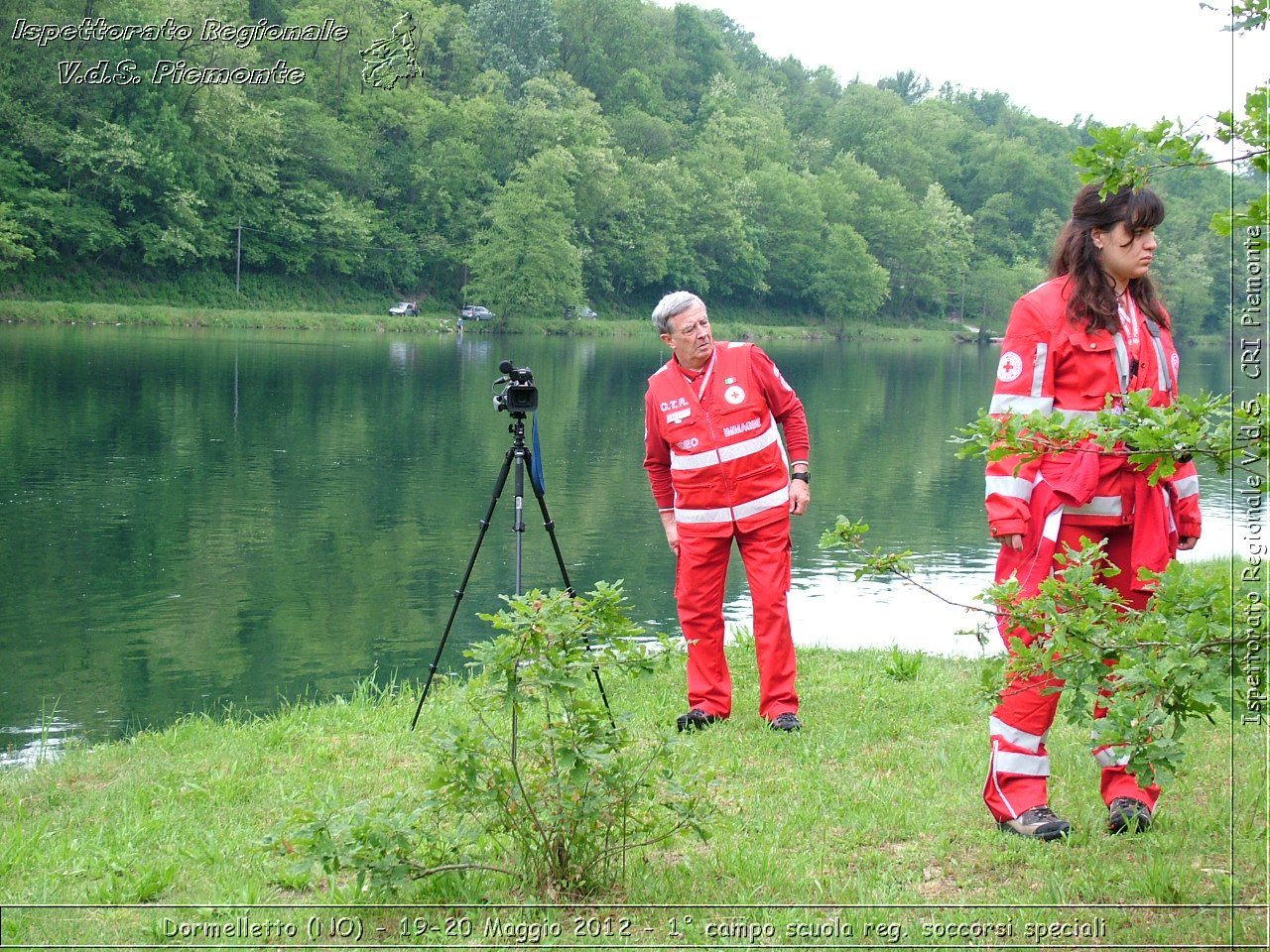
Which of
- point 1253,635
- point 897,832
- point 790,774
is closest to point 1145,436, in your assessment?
point 1253,635

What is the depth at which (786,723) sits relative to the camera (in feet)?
18.8

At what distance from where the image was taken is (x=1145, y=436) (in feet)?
8.31

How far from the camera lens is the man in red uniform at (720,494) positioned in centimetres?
577

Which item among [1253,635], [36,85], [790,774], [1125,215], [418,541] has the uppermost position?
[36,85]

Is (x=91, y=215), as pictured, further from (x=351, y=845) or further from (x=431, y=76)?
(x=351, y=845)

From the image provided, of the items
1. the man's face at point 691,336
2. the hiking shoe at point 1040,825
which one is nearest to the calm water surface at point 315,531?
the hiking shoe at point 1040,825

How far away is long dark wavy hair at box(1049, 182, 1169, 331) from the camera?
4.07 metres

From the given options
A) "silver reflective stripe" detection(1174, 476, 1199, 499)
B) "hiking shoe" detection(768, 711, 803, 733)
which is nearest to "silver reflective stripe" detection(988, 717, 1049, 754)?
"silver reflective stripe" detection(1174, 476, 1199, 499)

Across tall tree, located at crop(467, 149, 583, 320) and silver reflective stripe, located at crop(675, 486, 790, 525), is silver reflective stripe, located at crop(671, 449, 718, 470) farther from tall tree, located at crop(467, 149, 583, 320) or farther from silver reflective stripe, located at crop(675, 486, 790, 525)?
tall tree, located at crop(467, 149, 583, 320)

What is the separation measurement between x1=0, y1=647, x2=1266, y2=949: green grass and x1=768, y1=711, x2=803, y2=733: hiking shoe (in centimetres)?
9

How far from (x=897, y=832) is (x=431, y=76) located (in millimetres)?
84996

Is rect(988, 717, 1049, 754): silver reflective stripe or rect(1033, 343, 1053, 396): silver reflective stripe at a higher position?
rect(1033, 343, 1053, 396): silver reflective stripe

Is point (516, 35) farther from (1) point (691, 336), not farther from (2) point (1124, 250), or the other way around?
(2) point (1124, 250)

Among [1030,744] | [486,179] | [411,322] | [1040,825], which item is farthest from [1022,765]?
[486,179]
